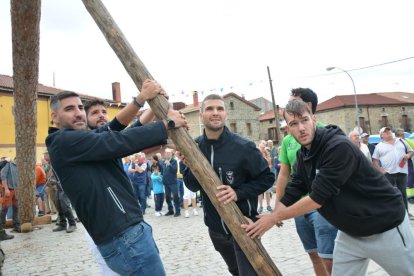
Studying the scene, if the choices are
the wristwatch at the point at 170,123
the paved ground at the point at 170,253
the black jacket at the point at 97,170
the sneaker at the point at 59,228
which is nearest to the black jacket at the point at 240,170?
the wristwatch at the point at 170,123

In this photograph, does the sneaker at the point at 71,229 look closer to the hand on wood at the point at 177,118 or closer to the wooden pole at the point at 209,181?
the wooden pole at the point at 209,181

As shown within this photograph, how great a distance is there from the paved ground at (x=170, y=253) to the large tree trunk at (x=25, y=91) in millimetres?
1034

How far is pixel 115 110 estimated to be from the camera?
37.1 metres

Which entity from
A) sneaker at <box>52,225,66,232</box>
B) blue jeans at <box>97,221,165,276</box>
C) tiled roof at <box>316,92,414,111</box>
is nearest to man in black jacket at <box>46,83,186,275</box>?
blue jeans at <box>97,221,165,276</box>

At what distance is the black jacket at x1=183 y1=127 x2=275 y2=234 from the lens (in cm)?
314

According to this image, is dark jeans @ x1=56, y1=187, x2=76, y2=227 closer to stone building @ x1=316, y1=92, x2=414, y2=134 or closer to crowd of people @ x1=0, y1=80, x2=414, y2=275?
crowd of people @ x1=0, y1=80, x2=414, y2=275

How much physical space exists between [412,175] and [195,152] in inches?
349

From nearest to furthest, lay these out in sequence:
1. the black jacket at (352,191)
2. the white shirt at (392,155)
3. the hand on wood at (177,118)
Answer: the black jacket at (352,191), the hand on wood at (177,118), the white shirt at (392,155)

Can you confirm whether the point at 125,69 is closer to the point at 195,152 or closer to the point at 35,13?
the point at 195,152

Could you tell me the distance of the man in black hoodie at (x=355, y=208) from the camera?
2459 millimetres

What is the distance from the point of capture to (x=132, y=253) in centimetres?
232

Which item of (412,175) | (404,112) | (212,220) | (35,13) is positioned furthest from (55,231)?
(404,112)

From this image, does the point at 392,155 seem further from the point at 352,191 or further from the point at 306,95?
the point at 352,191

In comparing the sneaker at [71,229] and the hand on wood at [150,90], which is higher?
the hand on wood at [150,90]
